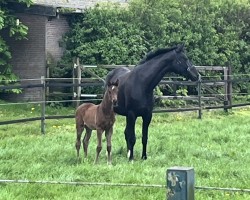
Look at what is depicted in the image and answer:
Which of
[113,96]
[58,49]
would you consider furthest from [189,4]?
[113,96]

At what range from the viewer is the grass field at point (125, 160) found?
23.3 feet

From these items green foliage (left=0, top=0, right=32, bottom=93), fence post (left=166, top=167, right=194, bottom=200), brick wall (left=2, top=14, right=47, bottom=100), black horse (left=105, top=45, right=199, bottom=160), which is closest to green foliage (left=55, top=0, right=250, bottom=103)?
brick wall (left=2, top=14, right=47, bottom=100)

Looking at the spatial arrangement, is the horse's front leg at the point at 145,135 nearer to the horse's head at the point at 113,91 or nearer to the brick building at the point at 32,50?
the horse's head at the point at 113,91

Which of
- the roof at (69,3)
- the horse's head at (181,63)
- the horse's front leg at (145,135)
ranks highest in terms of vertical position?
the roof at (69,3)

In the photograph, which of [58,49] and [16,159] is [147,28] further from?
[16,159]

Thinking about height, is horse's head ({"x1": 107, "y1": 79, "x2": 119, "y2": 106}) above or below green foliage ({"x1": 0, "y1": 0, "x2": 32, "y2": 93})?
below

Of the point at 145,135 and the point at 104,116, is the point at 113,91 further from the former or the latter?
the point at 145,135

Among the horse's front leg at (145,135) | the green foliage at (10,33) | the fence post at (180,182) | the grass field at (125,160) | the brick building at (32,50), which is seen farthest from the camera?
the brick building at (32,50)

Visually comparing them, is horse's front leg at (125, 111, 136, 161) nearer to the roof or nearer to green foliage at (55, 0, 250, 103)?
green foliage at (55, 0, 250, 103)

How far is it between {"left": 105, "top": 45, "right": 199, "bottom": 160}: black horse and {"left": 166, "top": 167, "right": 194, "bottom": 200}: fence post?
234 inches

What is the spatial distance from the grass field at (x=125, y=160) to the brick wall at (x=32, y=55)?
12.6 feet

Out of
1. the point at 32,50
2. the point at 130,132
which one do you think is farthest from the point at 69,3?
the point at 130,132

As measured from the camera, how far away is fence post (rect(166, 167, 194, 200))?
3955 millimetres

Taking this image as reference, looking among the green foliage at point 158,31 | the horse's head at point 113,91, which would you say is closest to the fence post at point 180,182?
the horse's head at point 113,91
